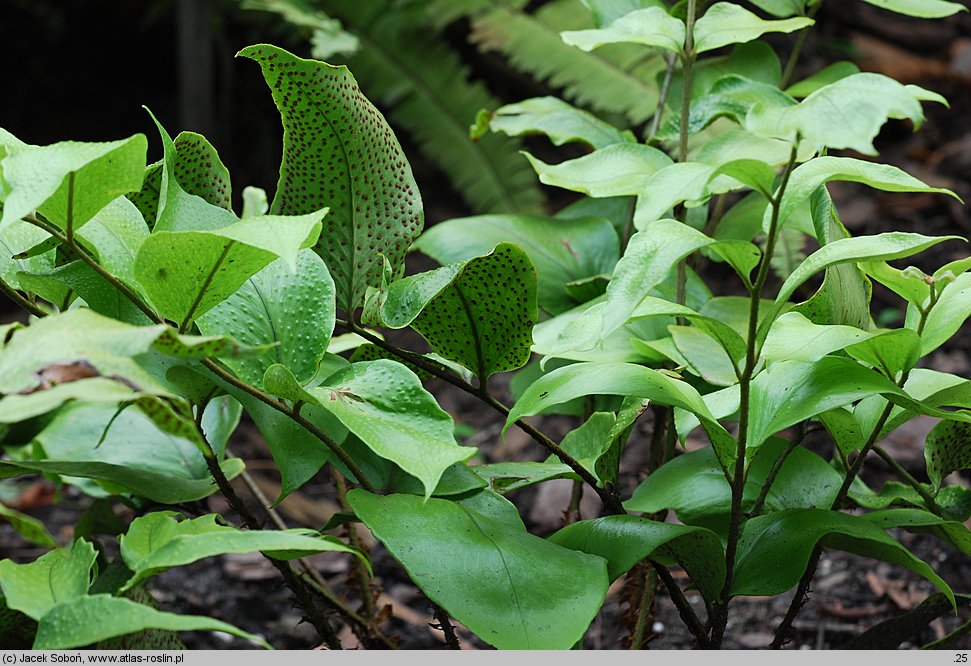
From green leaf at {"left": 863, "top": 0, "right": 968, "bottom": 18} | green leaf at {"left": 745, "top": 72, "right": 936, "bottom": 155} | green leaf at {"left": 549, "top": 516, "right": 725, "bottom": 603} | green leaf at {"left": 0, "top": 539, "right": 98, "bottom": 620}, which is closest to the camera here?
green leaf at {"left": 745, "top": 72, "right": 936, "bottom": 155}

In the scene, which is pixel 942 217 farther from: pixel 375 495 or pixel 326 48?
pixel 375 495

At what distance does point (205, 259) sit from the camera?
51 cm

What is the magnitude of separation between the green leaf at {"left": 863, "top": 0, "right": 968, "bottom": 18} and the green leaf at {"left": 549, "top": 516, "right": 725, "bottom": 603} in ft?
1.71

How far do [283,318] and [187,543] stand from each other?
174 millimetres

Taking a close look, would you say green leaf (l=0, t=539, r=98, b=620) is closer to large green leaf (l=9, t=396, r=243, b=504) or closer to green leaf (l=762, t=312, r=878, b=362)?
large green leaf (l=9, t=396, r=243, b=504)

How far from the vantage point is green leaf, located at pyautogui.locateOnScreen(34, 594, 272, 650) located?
0.43m

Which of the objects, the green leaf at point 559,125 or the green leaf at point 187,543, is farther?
the green leaf at point 559,125

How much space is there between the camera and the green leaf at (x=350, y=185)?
25.4 inches

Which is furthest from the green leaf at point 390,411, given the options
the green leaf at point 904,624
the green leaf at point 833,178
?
the green leaf at point 904,624

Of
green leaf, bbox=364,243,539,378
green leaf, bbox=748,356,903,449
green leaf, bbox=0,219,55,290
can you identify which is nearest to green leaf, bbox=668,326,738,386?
green leaf, bbox=748,356,903,449

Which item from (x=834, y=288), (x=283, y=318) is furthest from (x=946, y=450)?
(x=283, y=318)

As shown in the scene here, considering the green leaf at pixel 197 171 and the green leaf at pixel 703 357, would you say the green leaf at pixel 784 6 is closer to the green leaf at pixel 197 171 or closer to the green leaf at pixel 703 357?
the green leaf at pixel 703 357

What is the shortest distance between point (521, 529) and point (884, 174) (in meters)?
0.33

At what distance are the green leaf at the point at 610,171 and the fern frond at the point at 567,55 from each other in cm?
135
